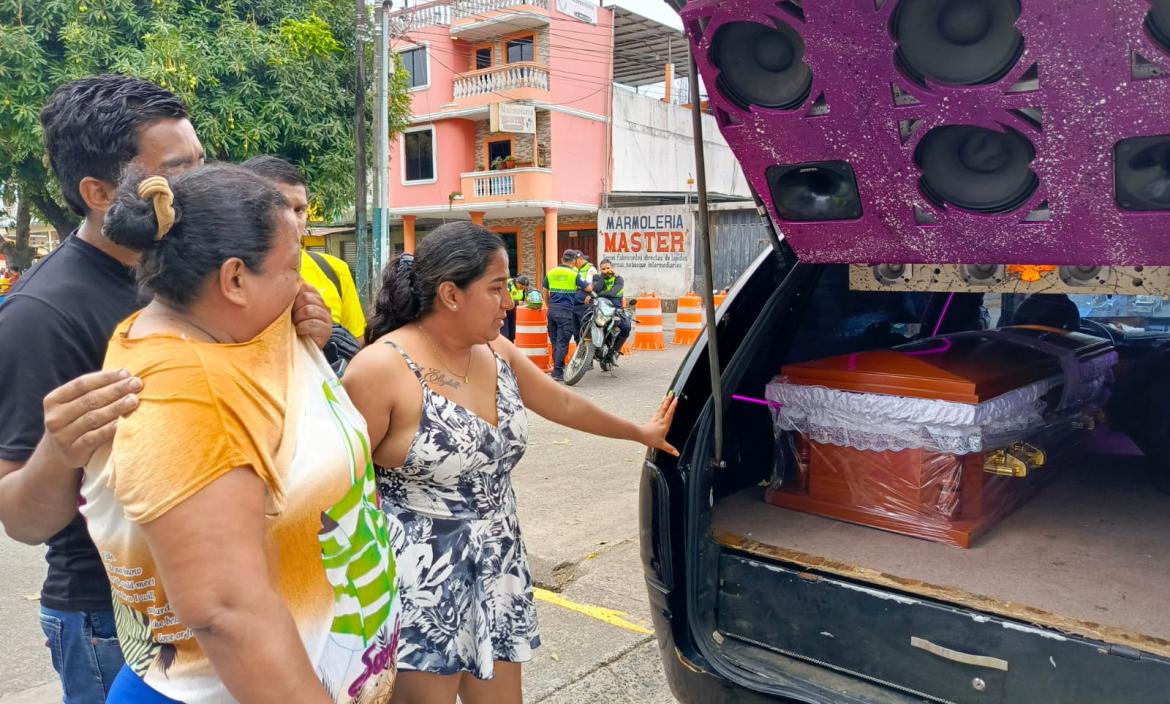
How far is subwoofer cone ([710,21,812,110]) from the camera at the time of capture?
1881 millimetres

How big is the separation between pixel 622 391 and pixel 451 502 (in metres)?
6.97

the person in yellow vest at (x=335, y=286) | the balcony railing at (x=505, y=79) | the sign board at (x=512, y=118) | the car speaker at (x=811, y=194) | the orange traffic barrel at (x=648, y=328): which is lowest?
the orange traffic barrel at (x=648, y=328)

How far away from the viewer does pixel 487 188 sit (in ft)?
72.6

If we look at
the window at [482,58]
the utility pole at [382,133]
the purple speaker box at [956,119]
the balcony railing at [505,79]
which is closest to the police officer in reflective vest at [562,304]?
the utility pole at [382,133]

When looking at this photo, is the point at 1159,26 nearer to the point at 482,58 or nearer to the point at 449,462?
the point at 449,462

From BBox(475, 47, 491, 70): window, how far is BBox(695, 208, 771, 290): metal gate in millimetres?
9876

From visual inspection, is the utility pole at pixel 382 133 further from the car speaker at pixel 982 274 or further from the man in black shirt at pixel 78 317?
the man in black shirt at pixel 78 317

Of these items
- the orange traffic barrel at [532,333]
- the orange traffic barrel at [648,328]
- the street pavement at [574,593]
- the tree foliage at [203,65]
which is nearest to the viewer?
the street pavement at [574,593]

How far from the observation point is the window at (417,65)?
23.6 m

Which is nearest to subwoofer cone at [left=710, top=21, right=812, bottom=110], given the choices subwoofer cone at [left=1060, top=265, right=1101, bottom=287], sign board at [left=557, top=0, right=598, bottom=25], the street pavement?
subwoofer cone at [left=1060, top=265, right=1101, bottom=287]

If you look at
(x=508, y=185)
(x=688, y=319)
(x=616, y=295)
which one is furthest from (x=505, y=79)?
(x=616, y=295)

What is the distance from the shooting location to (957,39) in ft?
5.49

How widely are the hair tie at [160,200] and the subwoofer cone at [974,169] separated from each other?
63.7 inches

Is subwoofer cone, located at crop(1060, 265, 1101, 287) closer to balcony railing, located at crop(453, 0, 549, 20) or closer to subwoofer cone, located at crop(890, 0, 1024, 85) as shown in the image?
subwoofer cone, located at crop(890, 0, 1024, 85)
